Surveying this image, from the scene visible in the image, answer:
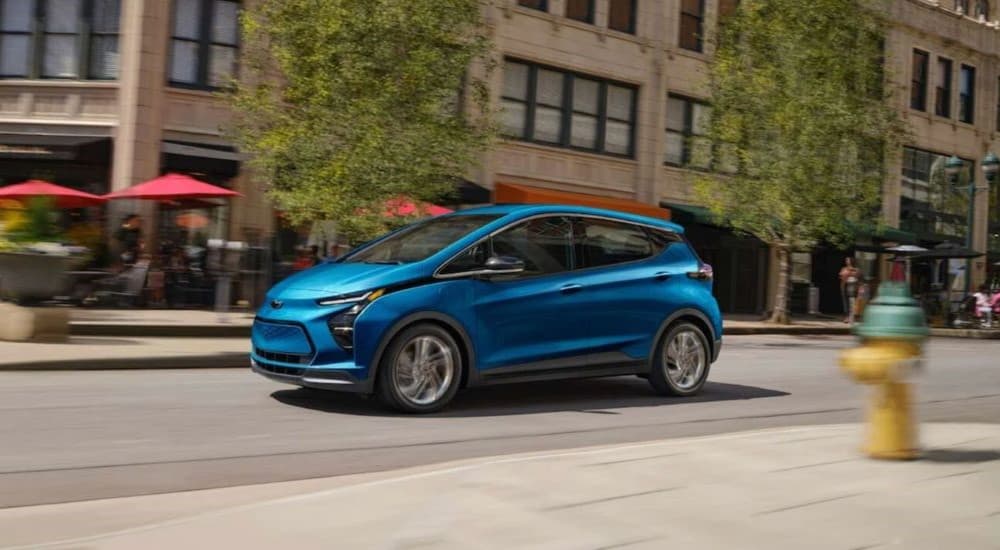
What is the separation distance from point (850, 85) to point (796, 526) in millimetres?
23617

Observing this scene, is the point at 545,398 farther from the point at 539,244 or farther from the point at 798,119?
the point at 798,119

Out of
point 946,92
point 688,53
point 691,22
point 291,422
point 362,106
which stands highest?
point 946,92

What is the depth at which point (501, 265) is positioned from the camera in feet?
26.9

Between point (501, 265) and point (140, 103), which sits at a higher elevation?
point (140, 103)

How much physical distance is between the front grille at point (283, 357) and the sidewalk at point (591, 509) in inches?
88.9

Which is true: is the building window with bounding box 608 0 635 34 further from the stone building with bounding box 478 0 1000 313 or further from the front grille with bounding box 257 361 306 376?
the front grille with bounding box 257 361 306 376

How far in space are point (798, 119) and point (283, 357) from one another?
Answer: 19.9 metres

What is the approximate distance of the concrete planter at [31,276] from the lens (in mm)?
12375

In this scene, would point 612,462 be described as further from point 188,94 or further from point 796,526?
point 188,94

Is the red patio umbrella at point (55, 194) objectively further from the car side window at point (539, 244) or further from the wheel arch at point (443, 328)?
the wheel arch at point (443, 328)

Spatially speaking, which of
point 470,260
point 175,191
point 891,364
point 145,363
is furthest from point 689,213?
point 891,364

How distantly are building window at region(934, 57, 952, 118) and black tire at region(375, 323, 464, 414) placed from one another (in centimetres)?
3748

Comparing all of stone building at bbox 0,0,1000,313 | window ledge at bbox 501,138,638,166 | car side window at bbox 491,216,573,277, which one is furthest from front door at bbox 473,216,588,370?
window ledge at bbox 501,138,638,166

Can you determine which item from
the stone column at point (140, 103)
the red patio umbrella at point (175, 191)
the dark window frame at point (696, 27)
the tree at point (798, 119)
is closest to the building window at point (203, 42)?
the stone column at point (140, 103)
